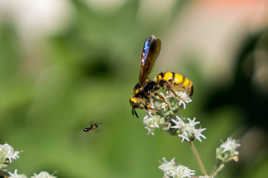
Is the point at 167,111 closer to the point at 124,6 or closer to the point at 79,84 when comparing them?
the point at 79,84

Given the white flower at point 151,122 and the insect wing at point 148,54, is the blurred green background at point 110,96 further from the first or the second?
the white flower at point 151,122

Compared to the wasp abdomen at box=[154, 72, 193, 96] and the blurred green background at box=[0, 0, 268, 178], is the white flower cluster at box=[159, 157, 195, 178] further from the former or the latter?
the blurred green background at box=[0, 0, 268, 178]

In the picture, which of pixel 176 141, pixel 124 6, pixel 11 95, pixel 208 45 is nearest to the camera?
pixel 176 141

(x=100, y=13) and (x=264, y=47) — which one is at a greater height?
(x=100, y=13)

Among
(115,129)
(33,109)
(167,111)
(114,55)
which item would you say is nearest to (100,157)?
(115,129)

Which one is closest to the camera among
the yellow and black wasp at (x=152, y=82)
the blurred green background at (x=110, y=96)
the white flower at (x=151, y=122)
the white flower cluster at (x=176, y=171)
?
the white flower cluster at (x=176, y=171)

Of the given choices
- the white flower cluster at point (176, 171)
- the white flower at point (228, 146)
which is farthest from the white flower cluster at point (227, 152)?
the white flower cluster at point (176, 171)
